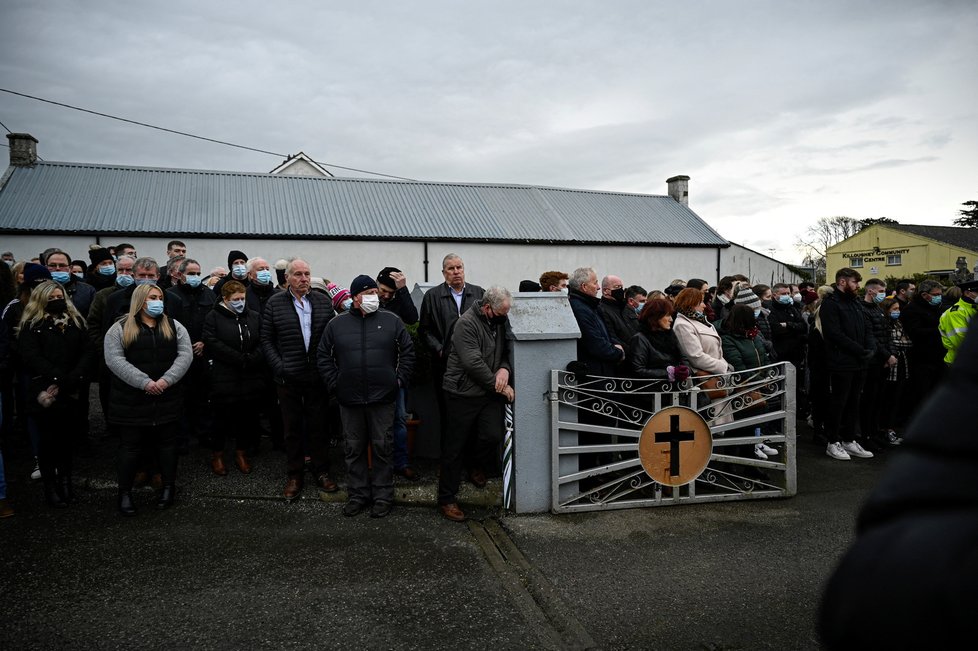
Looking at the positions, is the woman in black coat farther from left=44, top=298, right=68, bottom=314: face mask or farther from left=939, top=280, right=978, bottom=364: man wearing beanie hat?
left=939, top=280, right=978, bottom=364: man wearing beanie hat

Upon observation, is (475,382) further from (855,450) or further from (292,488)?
(855,450)

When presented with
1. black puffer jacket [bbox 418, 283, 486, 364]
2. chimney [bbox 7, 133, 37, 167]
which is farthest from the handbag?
chimney [bbox 7, 133, 37, 167]

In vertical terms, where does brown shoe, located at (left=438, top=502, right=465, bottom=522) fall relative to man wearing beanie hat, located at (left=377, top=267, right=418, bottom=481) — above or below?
below

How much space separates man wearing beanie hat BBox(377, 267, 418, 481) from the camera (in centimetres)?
621

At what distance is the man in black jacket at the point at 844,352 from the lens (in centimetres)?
742

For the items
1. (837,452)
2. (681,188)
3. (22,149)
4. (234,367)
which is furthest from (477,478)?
(681,188)

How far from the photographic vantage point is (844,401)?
24.6 ft

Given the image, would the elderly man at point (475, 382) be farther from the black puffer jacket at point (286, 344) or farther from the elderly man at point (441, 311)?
the black puffer jacket at point (286, 344)

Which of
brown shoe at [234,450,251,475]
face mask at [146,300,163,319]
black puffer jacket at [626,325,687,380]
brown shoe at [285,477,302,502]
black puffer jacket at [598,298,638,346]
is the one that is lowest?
brown shoe at [285,477,302,502]

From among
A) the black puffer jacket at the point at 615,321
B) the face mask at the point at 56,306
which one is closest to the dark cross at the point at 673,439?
the black puffer jacket at the point at 615,321

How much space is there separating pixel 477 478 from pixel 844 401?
479 cm

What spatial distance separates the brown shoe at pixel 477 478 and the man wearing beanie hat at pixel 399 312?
2.01 feet

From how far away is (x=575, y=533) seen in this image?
16.5 ft

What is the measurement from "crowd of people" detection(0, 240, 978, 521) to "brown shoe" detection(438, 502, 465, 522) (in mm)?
14
